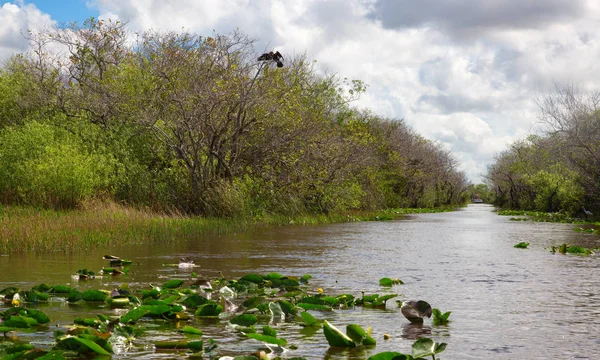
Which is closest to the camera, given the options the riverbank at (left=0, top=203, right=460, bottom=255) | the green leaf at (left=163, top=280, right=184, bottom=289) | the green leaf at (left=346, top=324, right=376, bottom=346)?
the green leaf at (left=346, top=324, right=376, bottom=346)

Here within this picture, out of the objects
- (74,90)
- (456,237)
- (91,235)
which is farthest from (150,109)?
(456,237)

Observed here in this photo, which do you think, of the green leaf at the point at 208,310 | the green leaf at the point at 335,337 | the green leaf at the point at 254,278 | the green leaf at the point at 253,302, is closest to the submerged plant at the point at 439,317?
the green leaf at the point at 335,337

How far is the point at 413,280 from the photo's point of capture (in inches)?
458

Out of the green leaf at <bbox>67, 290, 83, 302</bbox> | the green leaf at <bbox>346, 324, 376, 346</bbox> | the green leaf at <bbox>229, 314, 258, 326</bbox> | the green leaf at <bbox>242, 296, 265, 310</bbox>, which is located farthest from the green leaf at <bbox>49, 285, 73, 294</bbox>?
the green leaf at <bbox>346, 324, 376, 346</bbox>

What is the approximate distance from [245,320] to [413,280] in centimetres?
542

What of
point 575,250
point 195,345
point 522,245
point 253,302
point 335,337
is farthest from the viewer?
point 522,245

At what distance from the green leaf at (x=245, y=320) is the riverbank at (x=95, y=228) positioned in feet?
32.3

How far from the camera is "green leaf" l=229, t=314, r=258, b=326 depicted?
6863 millimetres

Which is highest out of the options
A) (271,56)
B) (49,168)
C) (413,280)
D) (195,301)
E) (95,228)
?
Answer: (271,56)

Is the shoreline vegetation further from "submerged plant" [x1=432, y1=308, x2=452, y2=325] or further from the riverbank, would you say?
"submerged plant" [x1=432, y1=308, x2=452, y2=325]

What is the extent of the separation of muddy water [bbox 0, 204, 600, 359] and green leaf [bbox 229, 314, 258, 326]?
0.17m

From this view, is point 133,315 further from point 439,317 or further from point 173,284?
point 439,317

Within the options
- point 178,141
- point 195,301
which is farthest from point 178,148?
point 195,301

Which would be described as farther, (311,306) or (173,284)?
(173,284)
